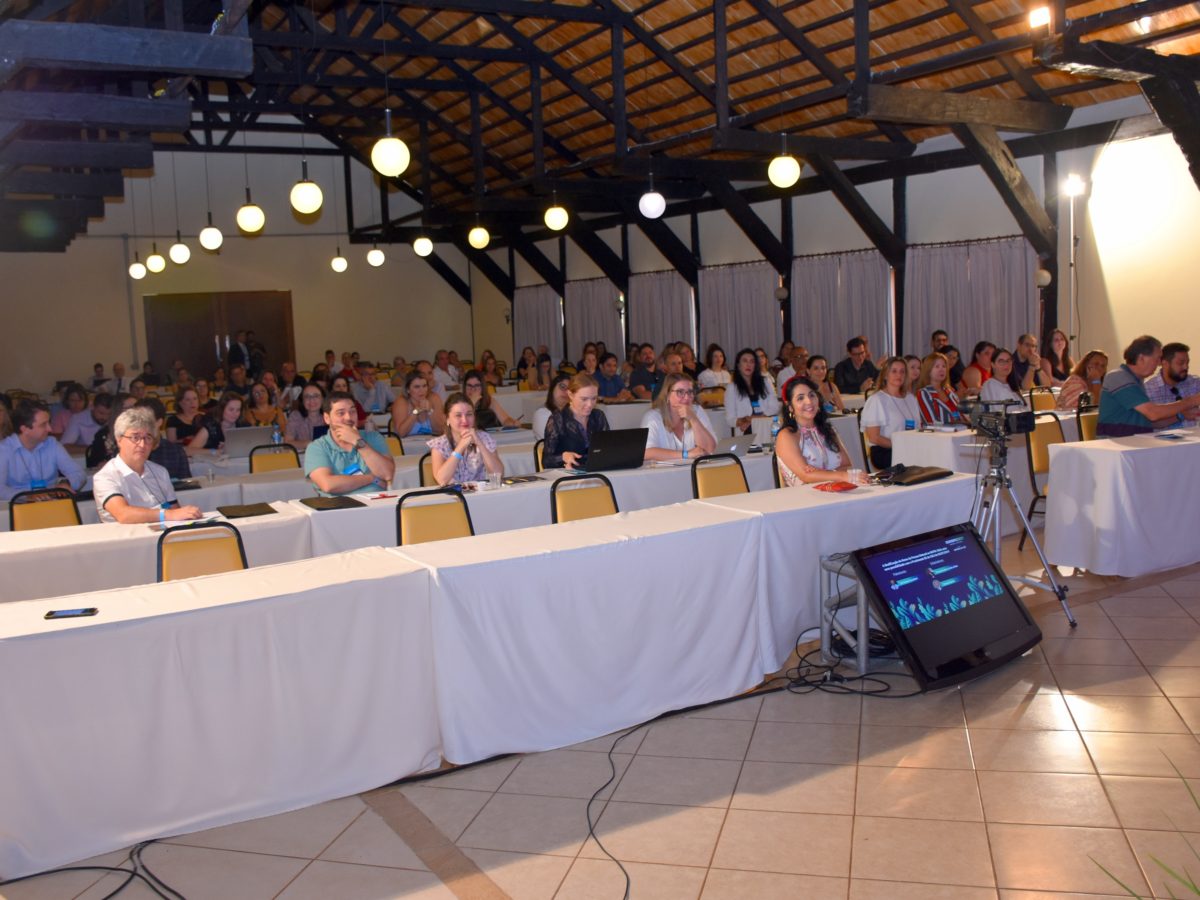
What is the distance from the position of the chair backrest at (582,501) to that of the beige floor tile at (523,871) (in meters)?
2.15

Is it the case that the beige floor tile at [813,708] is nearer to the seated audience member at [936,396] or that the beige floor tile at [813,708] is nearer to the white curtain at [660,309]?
the seated audience member at [936,396]

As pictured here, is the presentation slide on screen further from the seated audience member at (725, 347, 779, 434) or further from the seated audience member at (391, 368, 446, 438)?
the seated audience member at (725, 347, 779, 434)

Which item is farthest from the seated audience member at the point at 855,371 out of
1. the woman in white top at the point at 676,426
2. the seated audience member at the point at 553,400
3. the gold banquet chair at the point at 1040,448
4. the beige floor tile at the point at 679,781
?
the beige floor tile at the point at 679,781

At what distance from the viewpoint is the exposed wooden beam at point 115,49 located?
16.0 ft

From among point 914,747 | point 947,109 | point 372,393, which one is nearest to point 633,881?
point 914,747

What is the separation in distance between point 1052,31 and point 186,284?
54.1 feet

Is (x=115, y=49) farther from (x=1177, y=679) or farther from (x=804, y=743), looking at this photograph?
(x=1177, y=679)

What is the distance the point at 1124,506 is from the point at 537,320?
15.9m

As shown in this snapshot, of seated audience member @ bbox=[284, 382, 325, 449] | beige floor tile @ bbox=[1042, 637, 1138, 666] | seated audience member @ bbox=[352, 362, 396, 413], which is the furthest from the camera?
seated audience member @ bbox=[352, 362, 396, 413]

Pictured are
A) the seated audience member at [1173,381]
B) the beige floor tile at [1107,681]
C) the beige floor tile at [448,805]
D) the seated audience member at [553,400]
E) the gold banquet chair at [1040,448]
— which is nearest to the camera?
the beige floor tile at [448,805]

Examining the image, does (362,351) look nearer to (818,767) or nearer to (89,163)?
(89,163)

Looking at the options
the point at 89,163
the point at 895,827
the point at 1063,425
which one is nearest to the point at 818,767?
the point at 895,827

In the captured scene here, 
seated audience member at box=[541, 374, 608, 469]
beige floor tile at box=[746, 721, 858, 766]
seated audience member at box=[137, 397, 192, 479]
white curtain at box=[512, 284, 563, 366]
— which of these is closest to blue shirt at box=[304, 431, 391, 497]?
seated audience member at box=[541, 374, 608, 469]

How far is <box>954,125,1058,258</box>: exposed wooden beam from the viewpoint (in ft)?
36.7
